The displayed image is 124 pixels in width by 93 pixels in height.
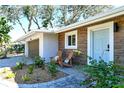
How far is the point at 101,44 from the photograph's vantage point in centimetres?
1009

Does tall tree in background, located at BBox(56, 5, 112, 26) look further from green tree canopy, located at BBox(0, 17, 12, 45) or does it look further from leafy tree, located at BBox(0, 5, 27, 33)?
green tree canopy, located at BBox(0, 17, 12, 45)

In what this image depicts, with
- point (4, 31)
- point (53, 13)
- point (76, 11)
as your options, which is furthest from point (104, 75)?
point (53, 13)

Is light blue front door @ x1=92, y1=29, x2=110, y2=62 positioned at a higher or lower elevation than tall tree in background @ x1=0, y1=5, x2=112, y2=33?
lower

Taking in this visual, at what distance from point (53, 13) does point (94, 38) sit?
62.8ft

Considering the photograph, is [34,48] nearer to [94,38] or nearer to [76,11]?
[94,38]

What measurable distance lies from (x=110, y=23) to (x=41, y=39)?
7281 mm

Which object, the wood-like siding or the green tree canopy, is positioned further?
the green tree canopy

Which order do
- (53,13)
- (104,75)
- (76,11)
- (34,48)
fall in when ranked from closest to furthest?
(104,75), (34,48), (76,11), (53,13)

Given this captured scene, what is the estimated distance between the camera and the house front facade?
8438mm

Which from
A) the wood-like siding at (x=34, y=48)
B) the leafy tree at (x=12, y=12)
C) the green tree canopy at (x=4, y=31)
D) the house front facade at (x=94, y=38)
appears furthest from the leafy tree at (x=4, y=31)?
the house front facade at (x=94, y=38)

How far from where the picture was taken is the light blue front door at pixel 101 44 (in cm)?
960

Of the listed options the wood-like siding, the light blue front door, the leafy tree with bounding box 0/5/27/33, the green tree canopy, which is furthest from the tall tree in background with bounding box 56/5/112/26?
the light blue front door

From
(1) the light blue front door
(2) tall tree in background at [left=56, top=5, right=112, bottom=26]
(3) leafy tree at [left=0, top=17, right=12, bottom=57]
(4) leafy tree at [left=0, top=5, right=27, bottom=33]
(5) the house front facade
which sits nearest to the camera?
(5) the house front facade

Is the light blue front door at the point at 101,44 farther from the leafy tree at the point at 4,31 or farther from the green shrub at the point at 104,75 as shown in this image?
the leafy tree at the point at 4,31
